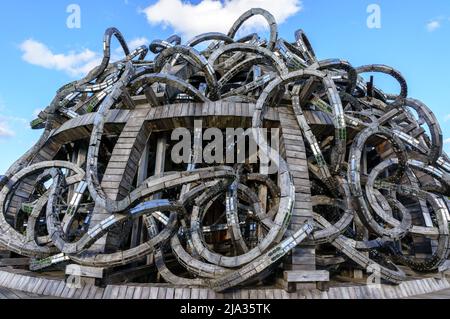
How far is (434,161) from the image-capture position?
39.1 ft

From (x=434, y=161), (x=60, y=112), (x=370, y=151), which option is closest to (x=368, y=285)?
(x=434, y=161)

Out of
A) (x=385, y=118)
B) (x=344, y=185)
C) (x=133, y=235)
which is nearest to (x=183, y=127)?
(x=133, y=235)

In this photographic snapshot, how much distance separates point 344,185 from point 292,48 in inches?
411

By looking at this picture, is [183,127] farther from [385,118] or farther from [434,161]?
[434,161]

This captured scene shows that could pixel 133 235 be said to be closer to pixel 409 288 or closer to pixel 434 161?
pixel 409 288

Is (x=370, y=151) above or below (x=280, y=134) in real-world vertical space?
above

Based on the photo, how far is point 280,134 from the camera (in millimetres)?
10734

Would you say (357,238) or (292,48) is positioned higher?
(292,48)
